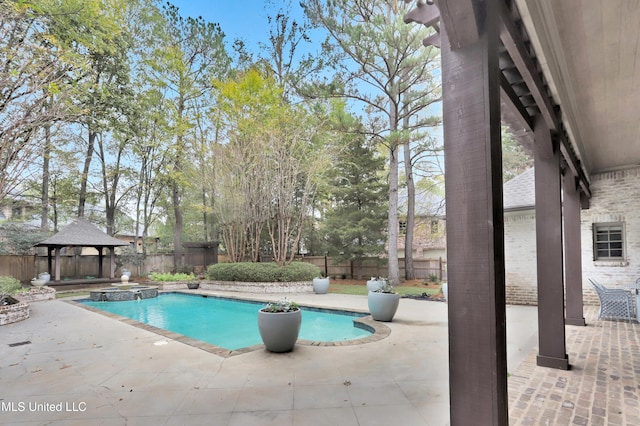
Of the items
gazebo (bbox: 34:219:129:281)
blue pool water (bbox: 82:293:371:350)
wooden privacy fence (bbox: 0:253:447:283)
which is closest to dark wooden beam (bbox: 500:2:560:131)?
blue pool water (bbox: 82:293:371:350)

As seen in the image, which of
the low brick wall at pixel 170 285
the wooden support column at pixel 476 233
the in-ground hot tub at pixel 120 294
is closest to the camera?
the wooden support column at pixel 476 233

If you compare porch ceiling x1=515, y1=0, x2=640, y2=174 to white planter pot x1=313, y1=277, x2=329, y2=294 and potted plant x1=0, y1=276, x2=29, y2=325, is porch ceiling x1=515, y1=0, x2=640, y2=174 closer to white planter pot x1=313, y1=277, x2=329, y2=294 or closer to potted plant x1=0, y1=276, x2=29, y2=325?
white planter pot x1=313, y1=277, x2=329, y2=294

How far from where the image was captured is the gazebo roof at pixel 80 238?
13797mm

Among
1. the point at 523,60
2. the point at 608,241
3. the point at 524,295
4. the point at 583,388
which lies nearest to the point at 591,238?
the point at 608,241

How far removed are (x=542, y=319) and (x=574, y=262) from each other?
300 centimetres

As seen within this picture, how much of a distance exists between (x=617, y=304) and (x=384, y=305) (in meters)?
4.44

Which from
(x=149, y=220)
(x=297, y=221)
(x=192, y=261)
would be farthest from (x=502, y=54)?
(x=149, y=220)

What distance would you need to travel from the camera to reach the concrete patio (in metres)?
2.81

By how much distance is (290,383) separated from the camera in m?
3.51

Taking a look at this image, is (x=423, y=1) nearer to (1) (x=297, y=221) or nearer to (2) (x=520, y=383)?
(2) (x=520, y=383)

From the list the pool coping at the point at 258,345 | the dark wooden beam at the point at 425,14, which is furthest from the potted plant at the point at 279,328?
the dark wooden beam at the point at 425,14

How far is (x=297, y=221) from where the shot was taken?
14375 millimetres

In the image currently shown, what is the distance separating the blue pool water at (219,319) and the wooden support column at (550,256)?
3.02 metres

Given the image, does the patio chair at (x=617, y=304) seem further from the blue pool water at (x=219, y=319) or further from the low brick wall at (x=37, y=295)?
the low brick wall at (x=37, y=295)
